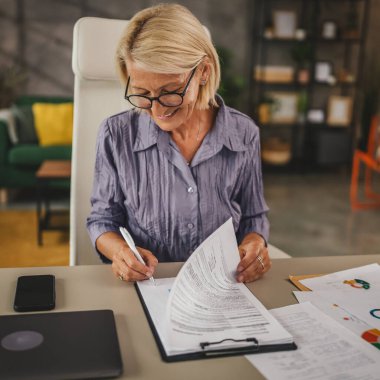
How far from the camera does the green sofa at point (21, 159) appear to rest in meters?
4.09

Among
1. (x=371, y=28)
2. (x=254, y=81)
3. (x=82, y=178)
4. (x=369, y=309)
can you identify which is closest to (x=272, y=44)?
(x=254, y=81)

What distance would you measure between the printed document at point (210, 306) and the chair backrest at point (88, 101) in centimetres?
56

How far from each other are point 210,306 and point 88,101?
2.82 ft

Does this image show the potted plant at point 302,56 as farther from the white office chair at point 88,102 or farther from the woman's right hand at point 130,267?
the woman's right hand at point 130,267

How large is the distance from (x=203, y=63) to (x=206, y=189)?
296 mm

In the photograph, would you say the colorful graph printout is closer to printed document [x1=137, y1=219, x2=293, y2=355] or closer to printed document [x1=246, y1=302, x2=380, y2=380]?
printed document [x1=246, y1=302, x2=380, y2=380]

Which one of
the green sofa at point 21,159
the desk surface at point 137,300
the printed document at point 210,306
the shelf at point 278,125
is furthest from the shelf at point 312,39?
the printed document at point 210,306

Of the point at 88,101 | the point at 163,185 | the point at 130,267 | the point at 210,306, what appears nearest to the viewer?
the point at 210,306

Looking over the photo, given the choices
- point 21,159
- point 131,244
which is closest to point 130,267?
point 131,244

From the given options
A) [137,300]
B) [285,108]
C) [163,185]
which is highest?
[163,185]

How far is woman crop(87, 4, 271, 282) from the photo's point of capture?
1145 millimetres

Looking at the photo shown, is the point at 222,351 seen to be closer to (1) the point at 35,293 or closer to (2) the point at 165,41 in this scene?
(1) the point at 35,293

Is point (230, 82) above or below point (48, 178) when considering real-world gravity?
above

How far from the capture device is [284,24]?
5590 millimetres
